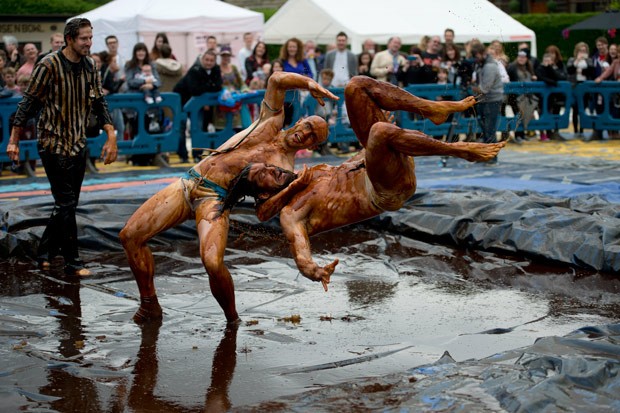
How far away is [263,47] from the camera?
15547mm

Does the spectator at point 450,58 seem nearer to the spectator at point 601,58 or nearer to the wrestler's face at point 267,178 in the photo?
the spectator at point 601,58

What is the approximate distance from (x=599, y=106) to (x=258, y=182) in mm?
11892

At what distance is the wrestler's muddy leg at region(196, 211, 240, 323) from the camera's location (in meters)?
5.96

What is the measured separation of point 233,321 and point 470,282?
79.8 inches

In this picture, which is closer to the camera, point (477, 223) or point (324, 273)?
point (324, 273)

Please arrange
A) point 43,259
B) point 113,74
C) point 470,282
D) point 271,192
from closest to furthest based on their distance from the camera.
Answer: point 271,192, point 470,282, point 43,259, point 113,74

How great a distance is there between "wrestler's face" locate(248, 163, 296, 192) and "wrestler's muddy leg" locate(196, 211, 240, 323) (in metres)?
0.29

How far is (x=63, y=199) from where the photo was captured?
7641 mm

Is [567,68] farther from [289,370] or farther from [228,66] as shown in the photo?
[289,370]

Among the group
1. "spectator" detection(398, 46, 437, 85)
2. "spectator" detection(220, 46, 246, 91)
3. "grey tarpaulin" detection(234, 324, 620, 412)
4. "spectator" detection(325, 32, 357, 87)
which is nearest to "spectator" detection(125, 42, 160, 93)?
"spectator" detection(220, 46, 246, 91)

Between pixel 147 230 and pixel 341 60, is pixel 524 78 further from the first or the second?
pixel 147 230

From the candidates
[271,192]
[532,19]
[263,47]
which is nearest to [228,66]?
[263,47]

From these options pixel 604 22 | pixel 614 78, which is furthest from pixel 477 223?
pixel 604 22

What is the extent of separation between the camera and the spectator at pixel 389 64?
50.0 feet
